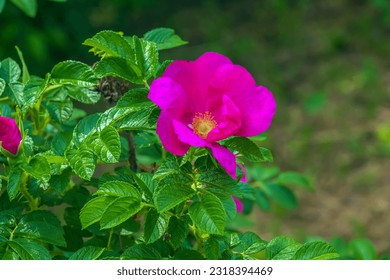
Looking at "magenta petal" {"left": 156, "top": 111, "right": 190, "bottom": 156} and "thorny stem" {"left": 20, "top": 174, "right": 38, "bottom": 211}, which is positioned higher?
"magenta petal" {"left": 156, "top": 111, "right": 190, "bottom": 156}

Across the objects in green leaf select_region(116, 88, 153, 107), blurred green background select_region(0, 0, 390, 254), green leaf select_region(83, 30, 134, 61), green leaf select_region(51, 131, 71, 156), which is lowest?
blurred green background select_region(0, 0, 390, 254)

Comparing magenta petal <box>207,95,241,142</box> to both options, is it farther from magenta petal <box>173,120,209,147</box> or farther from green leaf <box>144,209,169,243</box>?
green leaf <box>144,209,169,243</box>

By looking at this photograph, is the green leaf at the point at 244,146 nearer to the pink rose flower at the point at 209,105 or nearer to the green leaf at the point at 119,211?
the pink rose flower at the point at 209,105

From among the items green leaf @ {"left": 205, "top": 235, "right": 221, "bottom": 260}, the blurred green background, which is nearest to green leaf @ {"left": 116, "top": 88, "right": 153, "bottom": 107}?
green leaf @ {"left": 205, "top": 235, "right": 221, "bottom": 260}

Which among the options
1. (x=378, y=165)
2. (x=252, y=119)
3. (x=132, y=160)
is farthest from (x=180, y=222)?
(x=378, y=165)

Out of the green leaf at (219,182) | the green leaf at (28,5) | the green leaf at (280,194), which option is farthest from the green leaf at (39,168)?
the green leaf at (280,194)
